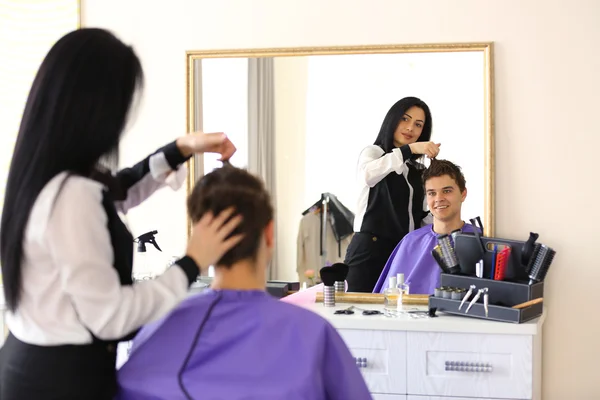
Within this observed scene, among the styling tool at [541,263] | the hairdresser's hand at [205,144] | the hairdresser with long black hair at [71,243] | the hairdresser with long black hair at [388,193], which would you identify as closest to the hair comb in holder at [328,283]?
the hairdresser with long black hair at [388,193]

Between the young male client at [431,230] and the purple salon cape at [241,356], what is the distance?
119 centimetres

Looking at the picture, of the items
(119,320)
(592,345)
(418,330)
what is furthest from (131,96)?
(592,345)

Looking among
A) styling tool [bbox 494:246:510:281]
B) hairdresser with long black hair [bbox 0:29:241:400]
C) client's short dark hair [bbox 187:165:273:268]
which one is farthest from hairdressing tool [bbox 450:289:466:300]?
hairdresser with long black hair [bbox 0:29:241:400]

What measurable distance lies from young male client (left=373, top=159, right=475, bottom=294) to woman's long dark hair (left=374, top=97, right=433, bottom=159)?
0.38 feet

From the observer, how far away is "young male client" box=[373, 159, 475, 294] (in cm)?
263

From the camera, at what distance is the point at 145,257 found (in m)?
2.90

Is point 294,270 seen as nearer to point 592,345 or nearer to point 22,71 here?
point 592,345

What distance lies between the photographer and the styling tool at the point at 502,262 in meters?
2.36

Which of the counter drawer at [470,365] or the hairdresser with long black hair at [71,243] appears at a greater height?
the hairdresser with long black hair at [71,243]

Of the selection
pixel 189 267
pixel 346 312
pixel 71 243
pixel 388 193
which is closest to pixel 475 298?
pixel 346 312

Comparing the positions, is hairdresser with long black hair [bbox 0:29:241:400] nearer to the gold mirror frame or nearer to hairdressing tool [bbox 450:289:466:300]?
hairdressing tool [bbox 450:289:466:300]

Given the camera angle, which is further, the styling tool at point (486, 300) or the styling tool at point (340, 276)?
the styling tool at point (340, 276)

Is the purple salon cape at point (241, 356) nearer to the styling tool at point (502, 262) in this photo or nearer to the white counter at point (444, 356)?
the white counter at point (444, 356)

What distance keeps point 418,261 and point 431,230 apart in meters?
0.12
